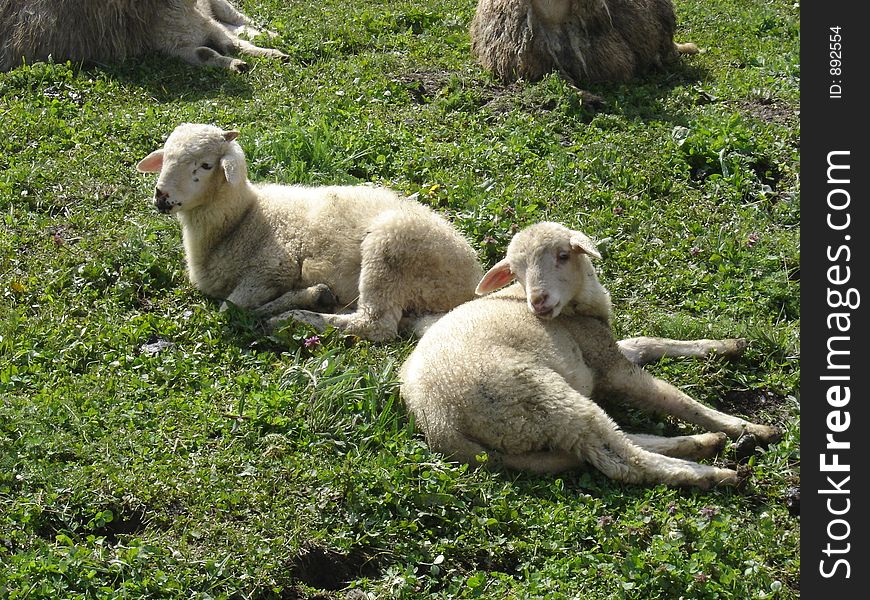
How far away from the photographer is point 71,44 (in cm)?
1038

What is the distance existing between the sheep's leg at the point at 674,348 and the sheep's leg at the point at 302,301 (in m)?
1.82

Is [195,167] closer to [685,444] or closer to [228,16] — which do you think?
[685,444]

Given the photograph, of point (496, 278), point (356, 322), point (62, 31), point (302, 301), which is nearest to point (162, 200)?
point (302, 301)

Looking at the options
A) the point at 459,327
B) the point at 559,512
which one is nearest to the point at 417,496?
the point at 559,512

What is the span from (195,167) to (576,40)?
14.5ft

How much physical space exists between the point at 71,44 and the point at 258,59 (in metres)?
1.74

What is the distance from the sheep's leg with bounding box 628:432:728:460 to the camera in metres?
5.38

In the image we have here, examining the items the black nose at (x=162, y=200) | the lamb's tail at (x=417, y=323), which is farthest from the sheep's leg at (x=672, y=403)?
the black nose at (x=162, y=200)

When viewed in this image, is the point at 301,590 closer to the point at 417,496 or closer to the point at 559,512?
the point at 417,496

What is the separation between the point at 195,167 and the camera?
6805mm

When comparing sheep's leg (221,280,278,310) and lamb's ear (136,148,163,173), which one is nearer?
sheep's leg (221,280,278,310)

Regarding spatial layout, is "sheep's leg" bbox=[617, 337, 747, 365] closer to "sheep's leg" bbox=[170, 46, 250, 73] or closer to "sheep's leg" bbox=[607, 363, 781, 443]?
"sheep's leg" bbox=[607, 363, 781, 443]

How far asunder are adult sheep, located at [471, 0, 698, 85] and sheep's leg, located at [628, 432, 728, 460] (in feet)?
16.7

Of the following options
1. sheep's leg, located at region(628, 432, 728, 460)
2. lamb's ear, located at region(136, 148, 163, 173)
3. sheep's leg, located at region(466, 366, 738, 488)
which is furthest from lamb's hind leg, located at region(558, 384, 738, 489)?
lamb's ear, located at region(136, 148, 163, 173)
